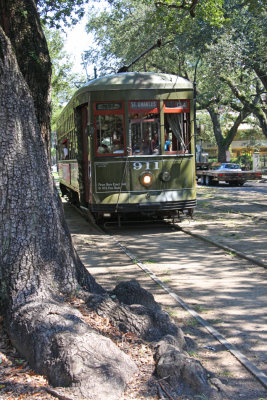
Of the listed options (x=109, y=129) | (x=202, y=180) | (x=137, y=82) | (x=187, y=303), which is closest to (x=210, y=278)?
(x=187, y=303)

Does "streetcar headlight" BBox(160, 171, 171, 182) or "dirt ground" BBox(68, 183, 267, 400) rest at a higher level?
"streetcar headlight" BBox(160, 171, 171, 182)

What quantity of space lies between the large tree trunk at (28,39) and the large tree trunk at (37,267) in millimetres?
994

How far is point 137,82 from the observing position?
38.2 feet

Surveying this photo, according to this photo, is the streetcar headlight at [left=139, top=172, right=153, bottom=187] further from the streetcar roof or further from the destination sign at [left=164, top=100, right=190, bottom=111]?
the streetcar roof

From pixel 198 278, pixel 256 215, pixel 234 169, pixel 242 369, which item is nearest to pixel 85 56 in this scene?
pixel 234 169

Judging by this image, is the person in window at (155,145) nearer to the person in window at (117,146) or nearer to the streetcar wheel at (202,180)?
the person in window at (117,146)

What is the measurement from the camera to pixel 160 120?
11.7m

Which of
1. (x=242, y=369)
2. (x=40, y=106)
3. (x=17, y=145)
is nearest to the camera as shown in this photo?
(x=242, y=369)

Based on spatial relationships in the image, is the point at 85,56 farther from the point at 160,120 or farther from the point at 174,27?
the point at 160,120

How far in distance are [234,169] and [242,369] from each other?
89.2ft

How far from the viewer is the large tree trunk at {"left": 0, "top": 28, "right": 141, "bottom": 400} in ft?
11.8

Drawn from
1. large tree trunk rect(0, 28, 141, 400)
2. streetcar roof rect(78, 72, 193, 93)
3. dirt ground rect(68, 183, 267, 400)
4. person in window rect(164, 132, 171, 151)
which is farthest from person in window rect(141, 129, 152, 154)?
large tree trunk rect(0, 28, 141, 400)

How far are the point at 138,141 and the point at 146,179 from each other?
962mm

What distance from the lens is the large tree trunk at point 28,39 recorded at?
5691mm
